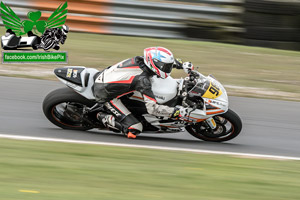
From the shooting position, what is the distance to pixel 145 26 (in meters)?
13.0

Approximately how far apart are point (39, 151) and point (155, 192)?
1.81m

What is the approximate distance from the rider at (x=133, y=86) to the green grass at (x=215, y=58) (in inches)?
136

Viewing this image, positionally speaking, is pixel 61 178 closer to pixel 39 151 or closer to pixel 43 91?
pixel 39 151

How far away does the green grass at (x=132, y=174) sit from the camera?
4590 mm

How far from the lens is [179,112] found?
6637 mm

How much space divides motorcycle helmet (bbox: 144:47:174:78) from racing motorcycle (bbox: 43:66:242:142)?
25 centimetres

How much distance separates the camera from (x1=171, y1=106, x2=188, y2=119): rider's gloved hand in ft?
21.8

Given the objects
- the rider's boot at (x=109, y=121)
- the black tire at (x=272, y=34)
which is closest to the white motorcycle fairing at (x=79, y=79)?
the rider's boot at (x=109, y=121)

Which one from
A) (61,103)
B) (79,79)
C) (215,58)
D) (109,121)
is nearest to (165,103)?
(109,121)

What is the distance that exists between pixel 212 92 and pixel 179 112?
0.52 m

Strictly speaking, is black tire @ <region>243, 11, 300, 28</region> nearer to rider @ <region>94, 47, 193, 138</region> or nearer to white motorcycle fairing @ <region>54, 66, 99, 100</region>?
rider @ <region>94, 47, 193, 138</region>

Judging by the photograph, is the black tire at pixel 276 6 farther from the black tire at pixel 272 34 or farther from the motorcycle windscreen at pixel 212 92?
the motorcycle windscreen at pixel 212 92

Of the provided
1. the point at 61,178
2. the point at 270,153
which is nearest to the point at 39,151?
the point at 61,178

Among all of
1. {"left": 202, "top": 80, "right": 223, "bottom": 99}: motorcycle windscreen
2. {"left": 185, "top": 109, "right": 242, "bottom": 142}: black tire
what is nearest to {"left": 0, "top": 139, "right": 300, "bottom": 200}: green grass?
{"left": 185, "top": 109, "right": 242, "bottom": 142}: black tire
